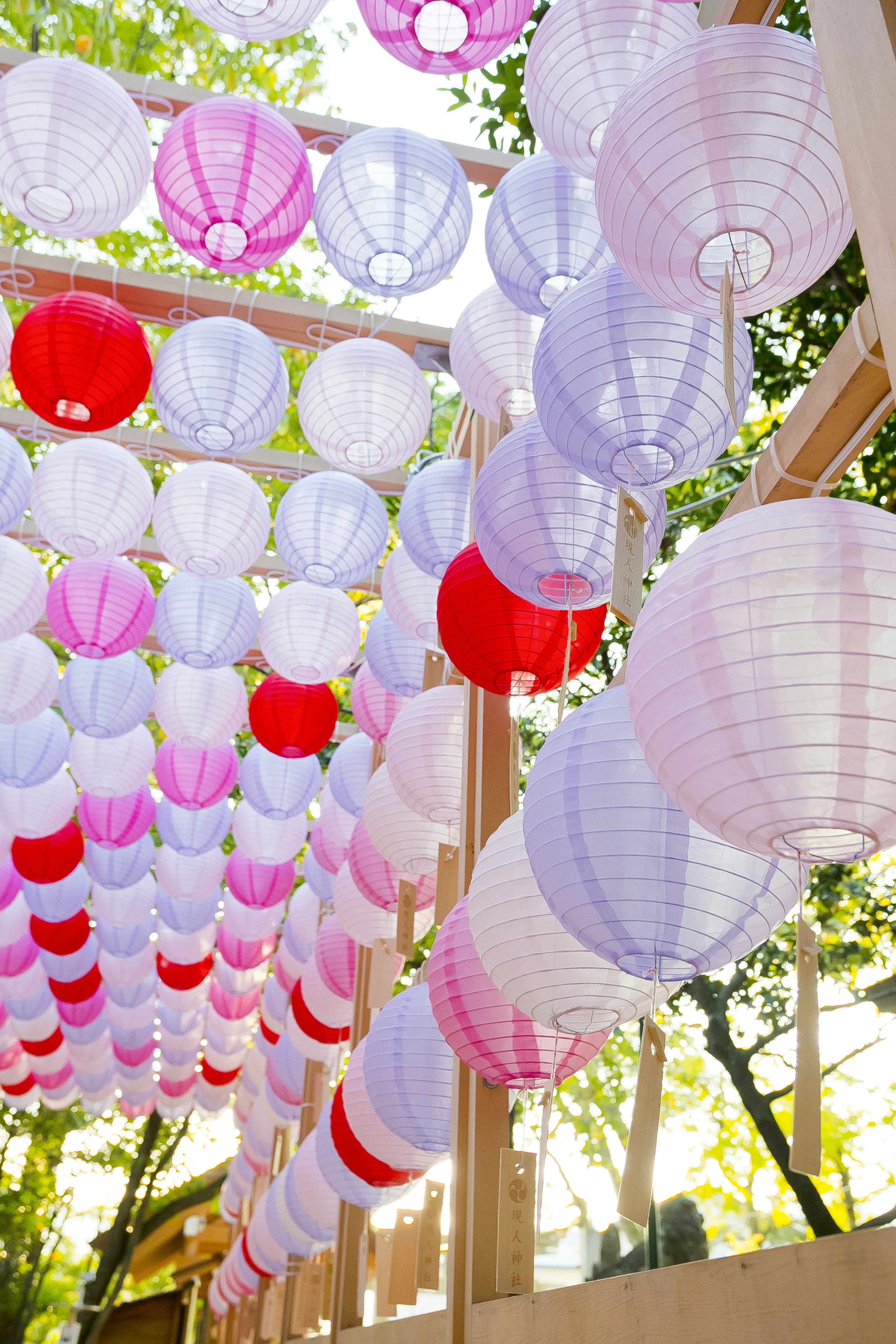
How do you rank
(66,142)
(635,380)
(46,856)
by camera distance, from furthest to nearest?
(46,856) < (66,142) < (635,380)

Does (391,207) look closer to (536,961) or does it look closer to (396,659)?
(396,659)

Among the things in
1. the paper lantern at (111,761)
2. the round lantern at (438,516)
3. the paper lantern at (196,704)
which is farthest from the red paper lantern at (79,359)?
the paper lantern at (111,761)

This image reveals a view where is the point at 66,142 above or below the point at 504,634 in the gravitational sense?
above

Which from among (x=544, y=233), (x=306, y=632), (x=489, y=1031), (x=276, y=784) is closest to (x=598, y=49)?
(x=544, y=233)

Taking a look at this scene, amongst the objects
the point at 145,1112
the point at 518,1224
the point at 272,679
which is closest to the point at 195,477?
the point at 272,679

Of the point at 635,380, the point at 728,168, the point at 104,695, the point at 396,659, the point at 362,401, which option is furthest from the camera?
the point at 104,695

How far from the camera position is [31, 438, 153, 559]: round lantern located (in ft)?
9.61

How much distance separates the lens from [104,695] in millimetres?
3768

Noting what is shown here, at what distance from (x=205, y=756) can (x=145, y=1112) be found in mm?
5437

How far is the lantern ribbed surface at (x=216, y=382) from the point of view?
262cm

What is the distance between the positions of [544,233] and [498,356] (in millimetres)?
455

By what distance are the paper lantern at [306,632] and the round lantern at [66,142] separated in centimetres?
130

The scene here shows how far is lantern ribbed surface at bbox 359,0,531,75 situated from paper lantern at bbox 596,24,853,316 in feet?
3.06

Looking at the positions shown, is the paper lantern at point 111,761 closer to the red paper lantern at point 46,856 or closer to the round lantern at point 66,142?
the red paper lantern at point 46,856
